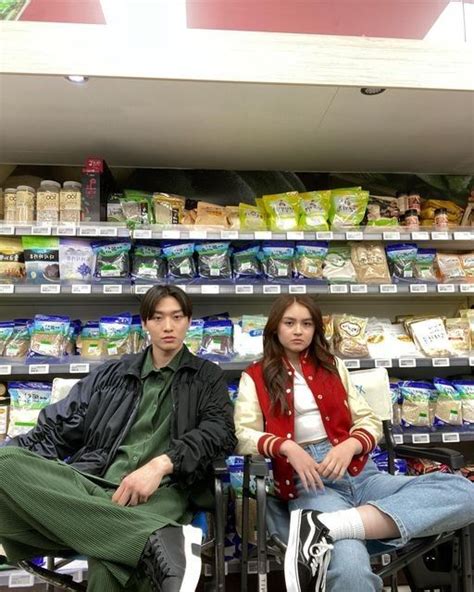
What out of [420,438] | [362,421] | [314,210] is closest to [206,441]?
[362,421]

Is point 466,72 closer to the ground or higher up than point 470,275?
higher up

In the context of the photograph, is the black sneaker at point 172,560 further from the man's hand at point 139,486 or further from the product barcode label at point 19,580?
the product barcode label at point 19,580

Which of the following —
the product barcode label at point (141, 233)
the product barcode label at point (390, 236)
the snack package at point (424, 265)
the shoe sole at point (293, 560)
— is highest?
the product barcode label at point (141, 233)

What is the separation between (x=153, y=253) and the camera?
98.6 inches

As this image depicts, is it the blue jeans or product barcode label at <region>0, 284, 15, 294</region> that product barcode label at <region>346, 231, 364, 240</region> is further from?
product barcode label at <region>0, 284, 15, 294</region>

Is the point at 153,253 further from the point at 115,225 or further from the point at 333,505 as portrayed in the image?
the point at 333,505

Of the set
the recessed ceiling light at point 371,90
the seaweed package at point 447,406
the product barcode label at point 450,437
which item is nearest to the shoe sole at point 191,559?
the product barcode label at point 450,437

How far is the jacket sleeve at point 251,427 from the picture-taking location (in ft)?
5.14

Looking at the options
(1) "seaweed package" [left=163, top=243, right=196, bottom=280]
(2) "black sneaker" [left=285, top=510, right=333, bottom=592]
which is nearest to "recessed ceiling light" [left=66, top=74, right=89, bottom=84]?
(1) "seaweed package" [left=163, top=243, right=196, bottom=280]

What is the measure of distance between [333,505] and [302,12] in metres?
2.65

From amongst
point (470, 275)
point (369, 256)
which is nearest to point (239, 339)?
point (369, 256)

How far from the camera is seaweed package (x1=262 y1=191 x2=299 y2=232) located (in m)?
2.59

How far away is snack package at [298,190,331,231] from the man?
1.12 meters

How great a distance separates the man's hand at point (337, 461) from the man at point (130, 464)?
385 millimetres
